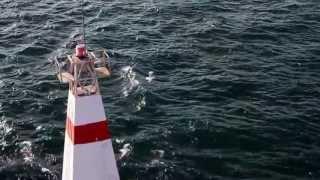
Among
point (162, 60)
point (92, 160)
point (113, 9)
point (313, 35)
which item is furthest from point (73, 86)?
point (113, 9)

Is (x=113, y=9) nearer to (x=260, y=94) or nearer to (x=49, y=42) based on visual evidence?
(x=49, y=42)

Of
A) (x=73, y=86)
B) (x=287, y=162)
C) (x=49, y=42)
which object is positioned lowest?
(x=287, y=162)

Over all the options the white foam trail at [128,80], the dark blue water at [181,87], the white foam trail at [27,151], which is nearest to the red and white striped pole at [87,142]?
the dark blue water at [181,87]

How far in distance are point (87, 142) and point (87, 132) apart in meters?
0.42

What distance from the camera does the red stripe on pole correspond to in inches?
778

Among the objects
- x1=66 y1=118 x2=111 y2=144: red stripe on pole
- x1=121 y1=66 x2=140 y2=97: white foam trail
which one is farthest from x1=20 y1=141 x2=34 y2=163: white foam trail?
x1=66 y1=118 x2=111 y2=144: red stripe on pole

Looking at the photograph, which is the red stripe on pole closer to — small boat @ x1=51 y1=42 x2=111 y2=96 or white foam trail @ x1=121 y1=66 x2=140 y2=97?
small boat @ x1=51 y1=42 x2=111 y2=96

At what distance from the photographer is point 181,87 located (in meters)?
38.9

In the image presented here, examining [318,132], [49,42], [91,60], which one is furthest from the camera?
[49,42]

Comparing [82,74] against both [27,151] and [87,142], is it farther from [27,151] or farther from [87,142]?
[27,151]

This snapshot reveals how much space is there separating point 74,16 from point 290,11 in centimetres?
2074

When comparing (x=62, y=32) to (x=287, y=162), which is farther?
(x=62, y=32)

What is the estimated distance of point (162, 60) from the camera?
43281mm

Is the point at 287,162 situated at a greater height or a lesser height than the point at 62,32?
lesser
